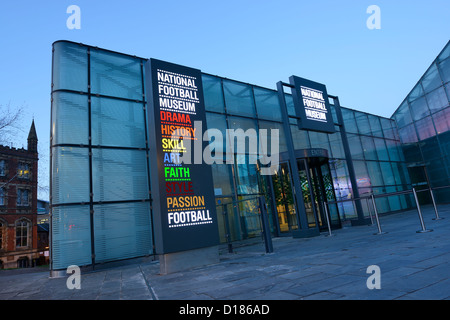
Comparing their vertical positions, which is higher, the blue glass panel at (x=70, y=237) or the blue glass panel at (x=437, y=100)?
the blue glass panel at (x=437, y=100)

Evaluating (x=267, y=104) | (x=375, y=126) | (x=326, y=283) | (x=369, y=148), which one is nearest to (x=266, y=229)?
(x=326, y=283)

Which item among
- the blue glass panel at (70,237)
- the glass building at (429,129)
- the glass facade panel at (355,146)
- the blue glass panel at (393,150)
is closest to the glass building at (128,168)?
the blue glass panel at (70,237)

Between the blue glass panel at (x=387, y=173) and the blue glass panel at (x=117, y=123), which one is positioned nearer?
the blue glass panel at (x=117, y=123)

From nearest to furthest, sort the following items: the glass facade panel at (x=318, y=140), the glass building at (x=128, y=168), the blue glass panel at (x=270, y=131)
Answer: the glass building at (x=128, y=168)
the blue glass panel at (x=270, y=131)
the glass facade panel at (x=318, y=140)

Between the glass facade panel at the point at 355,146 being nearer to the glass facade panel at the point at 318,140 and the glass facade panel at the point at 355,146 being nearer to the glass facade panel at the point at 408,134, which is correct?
the glass facade panel at the point at 318,140

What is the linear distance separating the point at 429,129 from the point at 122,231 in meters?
26.3

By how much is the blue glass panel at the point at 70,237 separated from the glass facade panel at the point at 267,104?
1000cm

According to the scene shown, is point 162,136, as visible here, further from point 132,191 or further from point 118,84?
point 118,84

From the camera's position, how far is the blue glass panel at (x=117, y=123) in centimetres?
1013

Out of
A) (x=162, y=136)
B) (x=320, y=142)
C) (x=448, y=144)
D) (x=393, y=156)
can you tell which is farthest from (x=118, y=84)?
(x=448, y=144)

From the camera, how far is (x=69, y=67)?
1006 cm

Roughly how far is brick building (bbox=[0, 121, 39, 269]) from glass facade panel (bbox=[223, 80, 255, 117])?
3046 cm

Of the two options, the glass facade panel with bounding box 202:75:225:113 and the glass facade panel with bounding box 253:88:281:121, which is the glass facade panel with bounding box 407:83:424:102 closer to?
the glass facade panel with bounding box 253:88:281:121

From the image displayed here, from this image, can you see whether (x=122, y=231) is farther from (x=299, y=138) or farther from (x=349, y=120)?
(x=349, y=120)
